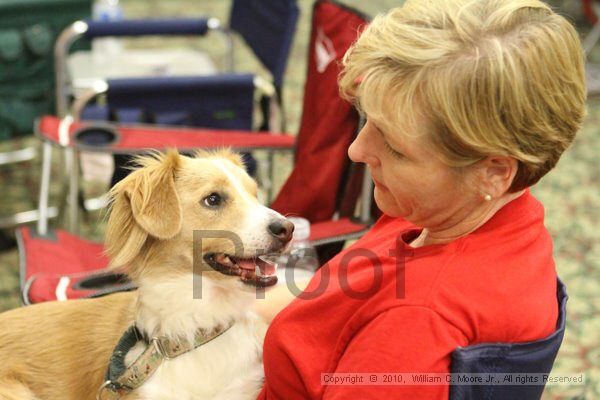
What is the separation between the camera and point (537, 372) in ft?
3.15

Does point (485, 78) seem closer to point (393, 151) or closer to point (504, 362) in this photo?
point (393, 151)

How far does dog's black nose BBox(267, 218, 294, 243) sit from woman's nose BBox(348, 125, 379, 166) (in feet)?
1.25

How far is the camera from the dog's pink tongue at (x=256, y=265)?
137 centimetres

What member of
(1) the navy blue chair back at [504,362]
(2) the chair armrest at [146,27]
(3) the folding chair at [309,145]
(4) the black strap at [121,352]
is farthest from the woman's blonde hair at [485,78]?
(2) the chair armrest at [146,27]

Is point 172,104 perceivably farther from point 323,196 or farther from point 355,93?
point 355,93

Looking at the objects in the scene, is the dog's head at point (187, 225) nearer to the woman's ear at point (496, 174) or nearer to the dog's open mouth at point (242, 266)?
the dog's open mouth at point (242, 266)

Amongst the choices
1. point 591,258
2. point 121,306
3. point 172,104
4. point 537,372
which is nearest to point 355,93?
A: point 537,372

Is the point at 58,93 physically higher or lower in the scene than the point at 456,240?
lower

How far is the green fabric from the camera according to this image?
8.66 ft

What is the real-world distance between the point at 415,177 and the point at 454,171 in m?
0.05

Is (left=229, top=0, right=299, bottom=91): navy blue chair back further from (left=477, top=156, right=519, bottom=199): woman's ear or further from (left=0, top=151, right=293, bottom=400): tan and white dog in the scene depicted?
(left=477, top=156, right=519, bottom=199): woman's ear

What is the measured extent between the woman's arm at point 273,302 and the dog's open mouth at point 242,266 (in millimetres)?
68

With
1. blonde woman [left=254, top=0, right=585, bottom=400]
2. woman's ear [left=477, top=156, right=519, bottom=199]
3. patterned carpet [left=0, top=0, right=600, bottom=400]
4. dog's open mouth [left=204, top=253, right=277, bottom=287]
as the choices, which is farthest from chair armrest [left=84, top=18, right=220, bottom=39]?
woman's ear [left=477, top=156, right=519, bottom=199]

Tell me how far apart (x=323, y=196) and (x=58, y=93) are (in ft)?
3.84
